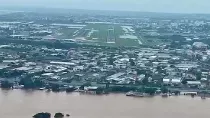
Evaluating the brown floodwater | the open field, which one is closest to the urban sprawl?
the open field

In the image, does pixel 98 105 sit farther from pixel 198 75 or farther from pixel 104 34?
pixel 104 34

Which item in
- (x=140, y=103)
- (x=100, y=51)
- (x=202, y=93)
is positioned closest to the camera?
(x=140, y=103)

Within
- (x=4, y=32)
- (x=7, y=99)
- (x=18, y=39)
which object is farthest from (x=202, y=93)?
(x=4, y=32)

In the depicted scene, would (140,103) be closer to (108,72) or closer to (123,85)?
(123,85)

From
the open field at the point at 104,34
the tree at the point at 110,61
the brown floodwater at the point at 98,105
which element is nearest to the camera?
the brown floodwater at the point at 98,105

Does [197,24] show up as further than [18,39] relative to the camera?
Yes

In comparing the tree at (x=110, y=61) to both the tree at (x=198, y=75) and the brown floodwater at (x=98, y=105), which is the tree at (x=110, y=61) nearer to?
the tree at (x=198, y=75)

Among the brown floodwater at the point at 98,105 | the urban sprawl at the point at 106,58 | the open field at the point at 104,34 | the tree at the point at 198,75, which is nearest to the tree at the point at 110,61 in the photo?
the urban sprawl at the point at 106,58

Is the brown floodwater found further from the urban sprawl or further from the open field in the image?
the open field
